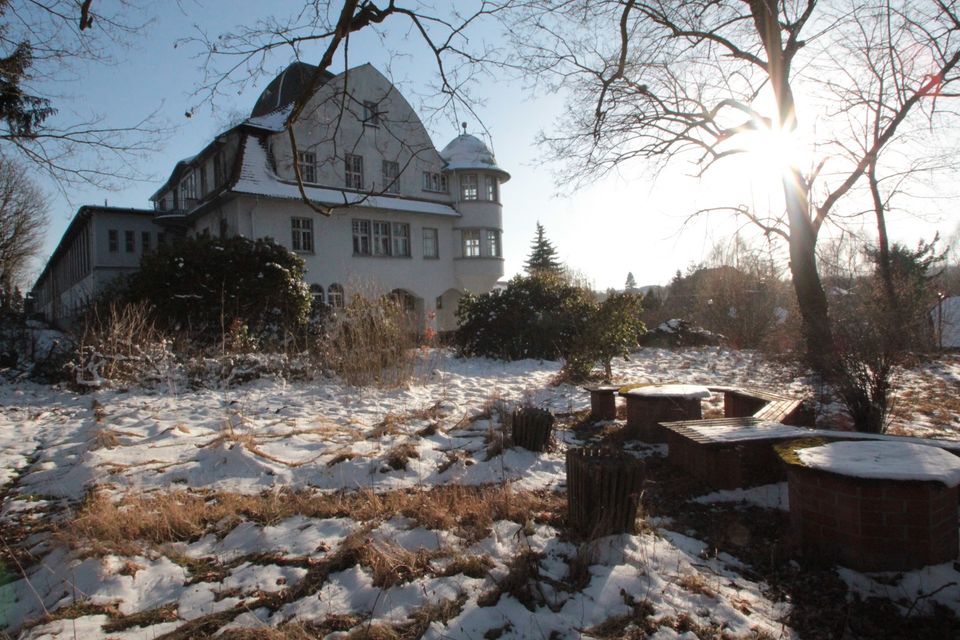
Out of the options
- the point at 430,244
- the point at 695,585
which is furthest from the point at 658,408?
the point at 430,244

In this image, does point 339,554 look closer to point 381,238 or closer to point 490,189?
point 381,238

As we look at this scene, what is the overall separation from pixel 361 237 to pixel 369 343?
13.7 meters

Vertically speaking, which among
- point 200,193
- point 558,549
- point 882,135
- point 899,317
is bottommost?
point 558,549

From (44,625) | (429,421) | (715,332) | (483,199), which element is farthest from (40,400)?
(483,199)

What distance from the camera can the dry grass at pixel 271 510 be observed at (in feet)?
11.3

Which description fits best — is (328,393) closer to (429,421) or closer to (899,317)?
(429,421)

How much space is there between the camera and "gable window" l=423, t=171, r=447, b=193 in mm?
25172

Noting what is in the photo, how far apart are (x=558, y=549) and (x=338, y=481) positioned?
6.70 ft

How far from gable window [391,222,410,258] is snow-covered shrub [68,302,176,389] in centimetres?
1462

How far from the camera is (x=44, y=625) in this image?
260cm

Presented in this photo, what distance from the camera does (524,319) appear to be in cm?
1339

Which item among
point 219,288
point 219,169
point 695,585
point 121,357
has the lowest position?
point 695,585

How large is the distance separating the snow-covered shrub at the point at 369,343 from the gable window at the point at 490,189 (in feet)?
53.4

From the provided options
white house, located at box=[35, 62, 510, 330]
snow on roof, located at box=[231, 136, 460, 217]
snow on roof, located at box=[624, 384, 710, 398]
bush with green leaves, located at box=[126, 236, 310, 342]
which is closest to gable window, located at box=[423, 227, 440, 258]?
white house, located at box=[35, 62, 510, 330]
